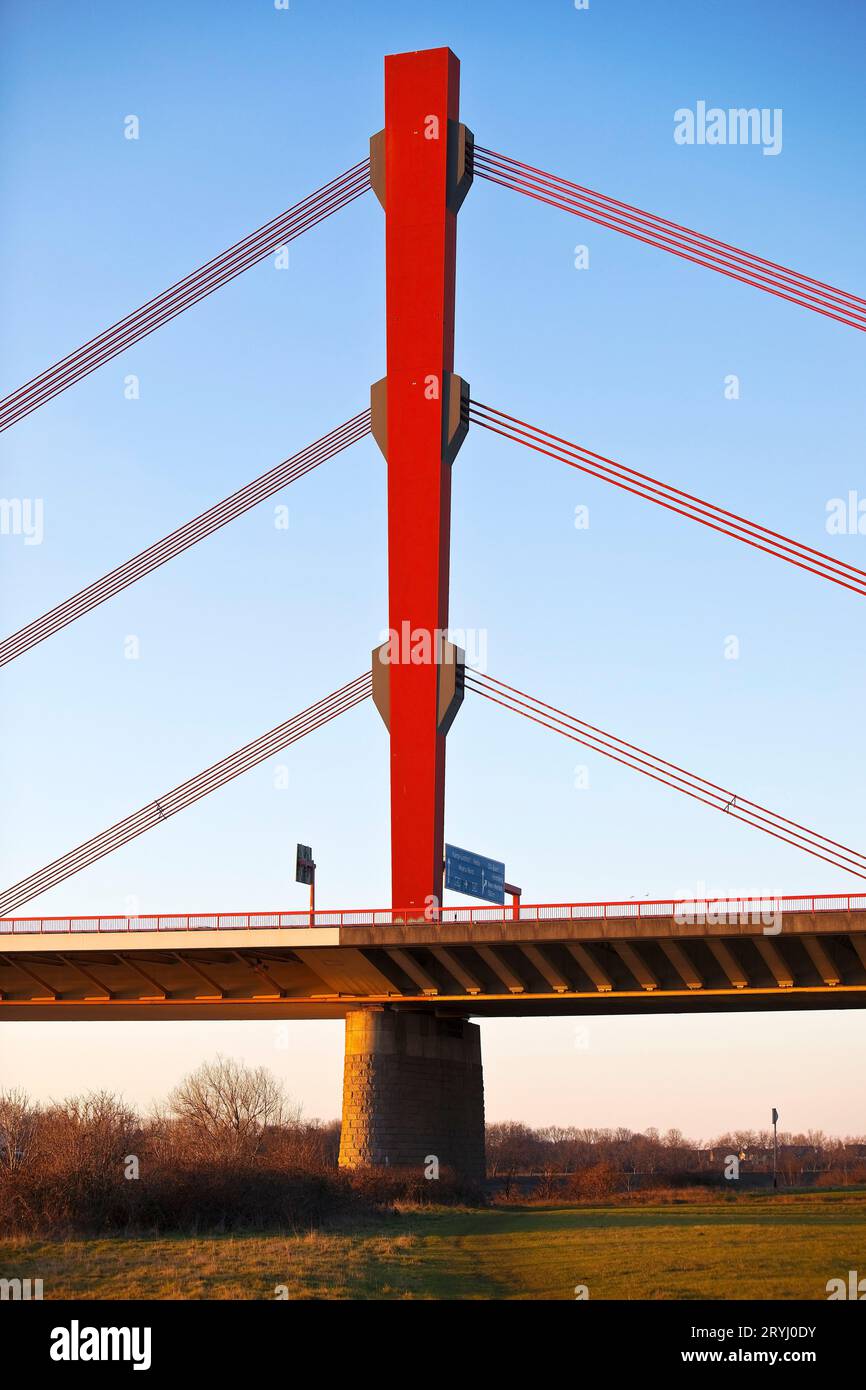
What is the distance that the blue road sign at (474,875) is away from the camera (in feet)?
200

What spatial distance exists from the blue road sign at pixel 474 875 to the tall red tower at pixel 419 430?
771 cm

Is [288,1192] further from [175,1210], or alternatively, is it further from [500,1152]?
[500,1152]

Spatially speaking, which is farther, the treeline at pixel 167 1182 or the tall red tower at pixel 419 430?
the tall red tower at pixel 419 430

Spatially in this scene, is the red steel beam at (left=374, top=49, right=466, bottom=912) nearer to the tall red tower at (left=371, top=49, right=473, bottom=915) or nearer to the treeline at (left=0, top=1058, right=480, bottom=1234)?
the tall red tower at (left=371, top=49, right=473, bottom=915)

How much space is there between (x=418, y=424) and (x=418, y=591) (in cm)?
592

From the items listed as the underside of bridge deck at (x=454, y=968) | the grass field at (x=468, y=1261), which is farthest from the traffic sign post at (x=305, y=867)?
the grass field at (x=468, y=1261)

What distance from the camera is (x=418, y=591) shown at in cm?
5422

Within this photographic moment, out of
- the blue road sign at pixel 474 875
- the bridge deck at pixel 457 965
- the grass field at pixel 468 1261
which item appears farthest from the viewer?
the blue road sign at pixel 474 875

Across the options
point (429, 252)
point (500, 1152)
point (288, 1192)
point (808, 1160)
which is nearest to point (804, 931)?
point (288, 1192)

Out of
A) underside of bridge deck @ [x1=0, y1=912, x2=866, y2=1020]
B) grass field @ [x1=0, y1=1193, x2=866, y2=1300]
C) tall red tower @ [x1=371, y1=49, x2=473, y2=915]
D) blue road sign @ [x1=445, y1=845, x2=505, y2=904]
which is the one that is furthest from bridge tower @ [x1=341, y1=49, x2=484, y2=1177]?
grass field @ [x1=0, y1=1193, x2=866, y2=1300]

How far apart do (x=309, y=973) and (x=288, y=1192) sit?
15.4 m

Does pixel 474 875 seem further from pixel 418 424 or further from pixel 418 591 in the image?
pixel 418 424

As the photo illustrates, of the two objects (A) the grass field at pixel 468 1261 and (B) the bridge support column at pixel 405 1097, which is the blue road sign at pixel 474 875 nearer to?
(B) the bridge support column at pixel 405 1097

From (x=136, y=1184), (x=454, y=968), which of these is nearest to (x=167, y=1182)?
(x=136, y=1184)
